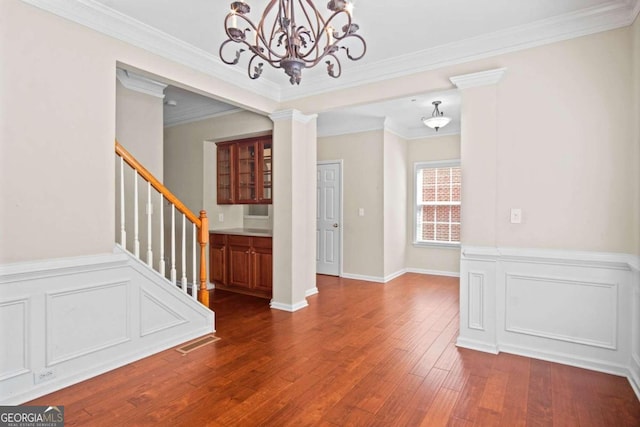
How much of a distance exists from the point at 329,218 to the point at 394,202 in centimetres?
118

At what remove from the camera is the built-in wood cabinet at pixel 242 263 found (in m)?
4.73

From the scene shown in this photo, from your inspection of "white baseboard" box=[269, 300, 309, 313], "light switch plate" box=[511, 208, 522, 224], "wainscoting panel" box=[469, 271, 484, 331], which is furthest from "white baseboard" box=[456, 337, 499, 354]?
"white baseboard" box=[269, 300, 309, 313]

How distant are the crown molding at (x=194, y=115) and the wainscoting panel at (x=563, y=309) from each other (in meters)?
4.04

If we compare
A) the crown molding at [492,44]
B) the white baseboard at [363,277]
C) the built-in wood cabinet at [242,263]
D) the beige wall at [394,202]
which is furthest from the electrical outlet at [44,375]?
the beige wall at [394,202]

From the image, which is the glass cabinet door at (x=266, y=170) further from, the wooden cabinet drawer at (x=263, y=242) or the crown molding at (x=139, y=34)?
the crown molding at (x=139, y=34)

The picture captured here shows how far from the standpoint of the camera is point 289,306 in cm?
427

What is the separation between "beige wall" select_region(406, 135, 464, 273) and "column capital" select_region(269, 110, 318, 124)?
9.22 ft

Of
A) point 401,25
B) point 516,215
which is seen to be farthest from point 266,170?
point 516,215

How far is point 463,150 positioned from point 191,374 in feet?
9.71

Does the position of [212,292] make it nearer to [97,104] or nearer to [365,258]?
[365,258]

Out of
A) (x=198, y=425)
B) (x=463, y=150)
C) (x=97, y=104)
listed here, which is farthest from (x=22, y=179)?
(x=463, y=150)

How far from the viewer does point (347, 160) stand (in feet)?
20.2

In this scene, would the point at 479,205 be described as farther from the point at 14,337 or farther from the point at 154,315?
the point at 14,337

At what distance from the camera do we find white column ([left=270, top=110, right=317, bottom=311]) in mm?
4277
